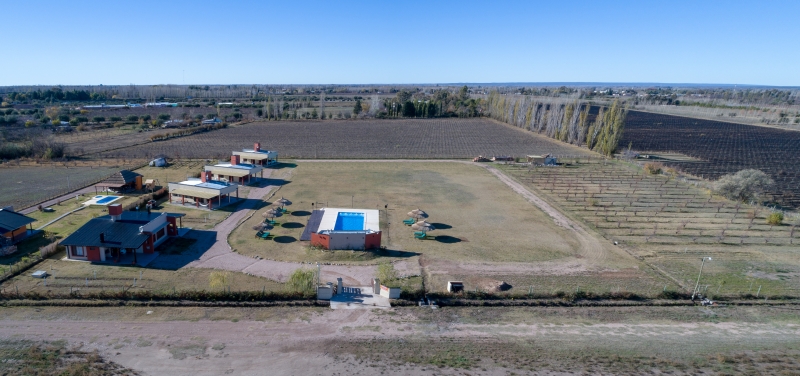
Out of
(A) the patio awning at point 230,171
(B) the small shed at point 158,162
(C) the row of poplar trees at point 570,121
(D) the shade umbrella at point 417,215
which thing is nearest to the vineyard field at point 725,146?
(C) the row of poplar trees at point 570,121

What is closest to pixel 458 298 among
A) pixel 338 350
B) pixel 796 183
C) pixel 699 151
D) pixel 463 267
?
pixel 463 267

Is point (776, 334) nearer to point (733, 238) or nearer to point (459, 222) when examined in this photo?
point (733, 238)

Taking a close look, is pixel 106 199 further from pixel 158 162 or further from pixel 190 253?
pixel 190 253

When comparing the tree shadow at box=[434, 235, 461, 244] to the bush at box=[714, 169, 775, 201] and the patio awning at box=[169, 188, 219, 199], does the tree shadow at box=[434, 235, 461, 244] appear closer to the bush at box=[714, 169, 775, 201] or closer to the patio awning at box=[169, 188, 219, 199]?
the patio awning at box=[169, 188, 219, 199]

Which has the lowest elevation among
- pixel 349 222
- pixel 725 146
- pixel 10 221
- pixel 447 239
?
pixel 447 239

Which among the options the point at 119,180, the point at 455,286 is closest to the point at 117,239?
the point at 119,180

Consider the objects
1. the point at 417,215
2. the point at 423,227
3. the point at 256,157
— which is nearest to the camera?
the point at 423,227

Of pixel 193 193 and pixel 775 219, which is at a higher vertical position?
pixel 193 193
